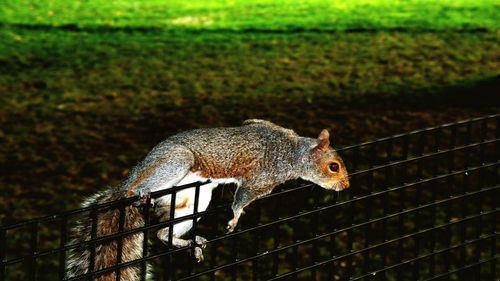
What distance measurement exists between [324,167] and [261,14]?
409 inches

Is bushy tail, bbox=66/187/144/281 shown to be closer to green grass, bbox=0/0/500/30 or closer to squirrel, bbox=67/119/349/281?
squirrel, bbox=67/119/349/281

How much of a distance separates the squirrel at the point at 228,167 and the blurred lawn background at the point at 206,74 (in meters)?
2.66

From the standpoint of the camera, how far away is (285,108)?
8469 millimetres

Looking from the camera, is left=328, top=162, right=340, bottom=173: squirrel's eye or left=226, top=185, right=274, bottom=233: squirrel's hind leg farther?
left=328, top=162, right=340, bottom=173: squirrel's eye

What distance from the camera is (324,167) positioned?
346 cm

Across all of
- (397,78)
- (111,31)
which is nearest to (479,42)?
(397,78)

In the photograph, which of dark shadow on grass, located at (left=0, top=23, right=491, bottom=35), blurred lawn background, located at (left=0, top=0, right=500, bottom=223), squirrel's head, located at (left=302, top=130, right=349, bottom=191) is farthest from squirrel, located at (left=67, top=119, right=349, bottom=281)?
dark shadow on grass, located at (left=0, top=23, right=491, bottom=35)

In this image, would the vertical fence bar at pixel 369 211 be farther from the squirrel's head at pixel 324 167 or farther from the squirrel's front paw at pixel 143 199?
the squirrel's front paw at pixel 143 199

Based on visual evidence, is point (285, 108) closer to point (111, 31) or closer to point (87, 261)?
point (111, 31)

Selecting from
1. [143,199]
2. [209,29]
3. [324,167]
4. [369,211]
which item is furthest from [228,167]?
[209,29]

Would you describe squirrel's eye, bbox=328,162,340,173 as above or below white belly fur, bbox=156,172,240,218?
above

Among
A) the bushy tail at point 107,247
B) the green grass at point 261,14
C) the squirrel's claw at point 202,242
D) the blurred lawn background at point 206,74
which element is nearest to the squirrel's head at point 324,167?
the squirrel's claw at point 202,242

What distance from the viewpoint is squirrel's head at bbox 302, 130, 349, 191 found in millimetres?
A: 3430

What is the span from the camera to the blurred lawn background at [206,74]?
716 cm
